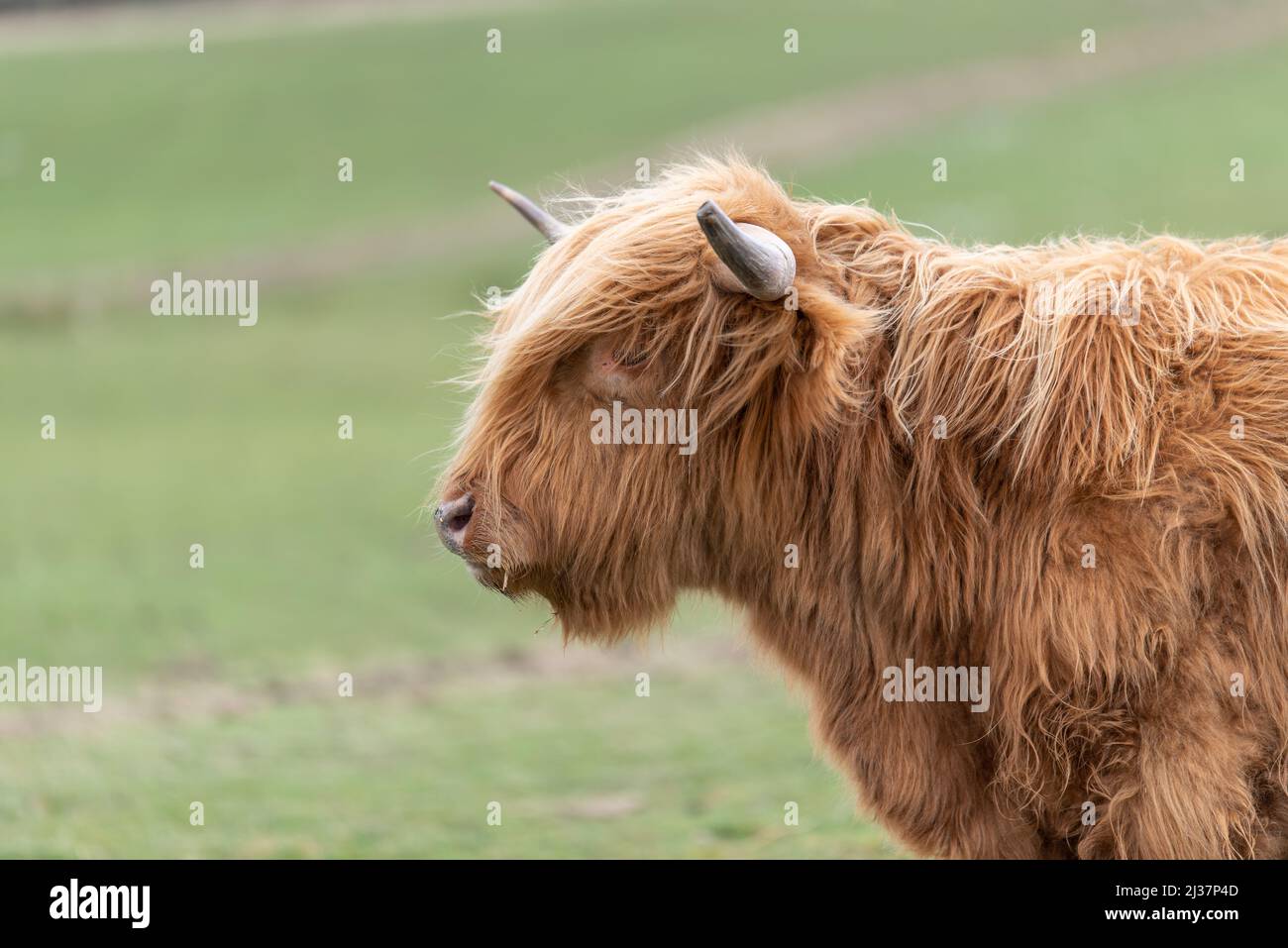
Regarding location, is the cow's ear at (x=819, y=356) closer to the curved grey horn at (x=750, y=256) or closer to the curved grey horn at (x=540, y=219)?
the curved grey horn at (x=750, y=256)

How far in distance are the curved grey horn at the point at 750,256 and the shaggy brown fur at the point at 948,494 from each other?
82 mm

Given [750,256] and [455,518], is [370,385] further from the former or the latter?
[750,256]

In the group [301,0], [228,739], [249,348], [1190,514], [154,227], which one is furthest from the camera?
[301,0]

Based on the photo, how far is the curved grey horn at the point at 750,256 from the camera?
3.22m

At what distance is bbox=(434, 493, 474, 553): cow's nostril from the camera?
356cm

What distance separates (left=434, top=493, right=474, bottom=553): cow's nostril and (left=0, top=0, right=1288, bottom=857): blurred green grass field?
2.03ft

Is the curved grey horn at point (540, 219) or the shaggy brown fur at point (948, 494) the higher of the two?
the curved grey horn at point (540, 219)

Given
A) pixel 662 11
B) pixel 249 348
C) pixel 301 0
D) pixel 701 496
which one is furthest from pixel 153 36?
pixel 701 496

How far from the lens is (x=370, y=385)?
21.0 meters

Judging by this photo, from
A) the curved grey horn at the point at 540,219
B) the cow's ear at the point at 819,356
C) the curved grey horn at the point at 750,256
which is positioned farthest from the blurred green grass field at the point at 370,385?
the curved grey horn at the point at 750,256

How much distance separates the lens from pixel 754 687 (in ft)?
32.2

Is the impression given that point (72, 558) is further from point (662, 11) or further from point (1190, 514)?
point (662, 11)
